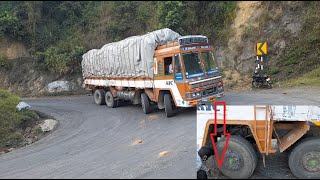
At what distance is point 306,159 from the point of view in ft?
19.5

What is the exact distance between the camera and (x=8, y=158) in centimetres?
1020

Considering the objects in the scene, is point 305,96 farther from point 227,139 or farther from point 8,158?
point 8,158

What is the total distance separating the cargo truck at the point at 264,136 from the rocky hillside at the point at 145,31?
10495mm

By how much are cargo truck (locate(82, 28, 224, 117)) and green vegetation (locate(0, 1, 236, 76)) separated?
8.40 meters

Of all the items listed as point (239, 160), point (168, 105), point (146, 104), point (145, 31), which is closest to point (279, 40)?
point (146, 104)

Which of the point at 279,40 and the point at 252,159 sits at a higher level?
the point at 279,40

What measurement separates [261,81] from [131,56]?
22.6 feet

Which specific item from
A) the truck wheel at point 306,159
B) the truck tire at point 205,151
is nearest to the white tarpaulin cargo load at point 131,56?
the truck tire at point 205,151

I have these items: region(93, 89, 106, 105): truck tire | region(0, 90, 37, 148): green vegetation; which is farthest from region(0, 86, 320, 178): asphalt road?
region(93, 89, 106, 105): truck tire

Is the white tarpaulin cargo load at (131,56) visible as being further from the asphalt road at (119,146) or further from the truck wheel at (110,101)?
the asphalt road at (119,146)

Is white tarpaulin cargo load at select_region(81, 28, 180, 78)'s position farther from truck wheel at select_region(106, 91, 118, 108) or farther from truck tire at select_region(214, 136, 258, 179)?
truck tire at select_region(214, 136, 258, 179)

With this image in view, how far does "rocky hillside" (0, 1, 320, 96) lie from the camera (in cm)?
1872

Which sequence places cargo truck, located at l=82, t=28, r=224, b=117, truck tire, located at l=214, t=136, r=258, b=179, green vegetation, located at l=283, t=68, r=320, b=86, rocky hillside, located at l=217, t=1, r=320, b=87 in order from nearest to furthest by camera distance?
1. truck tire, located at l=214, t=136, r=258, b=179
2. cargo truck, located at l=82, t=28, r=224, b=117
3. green vegetation, located at l=283, t=68, r=320, b=86
4. rocky hillside, located at l=217, t=1, r=320, b=87

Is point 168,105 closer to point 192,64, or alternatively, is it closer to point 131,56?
point 192,64
